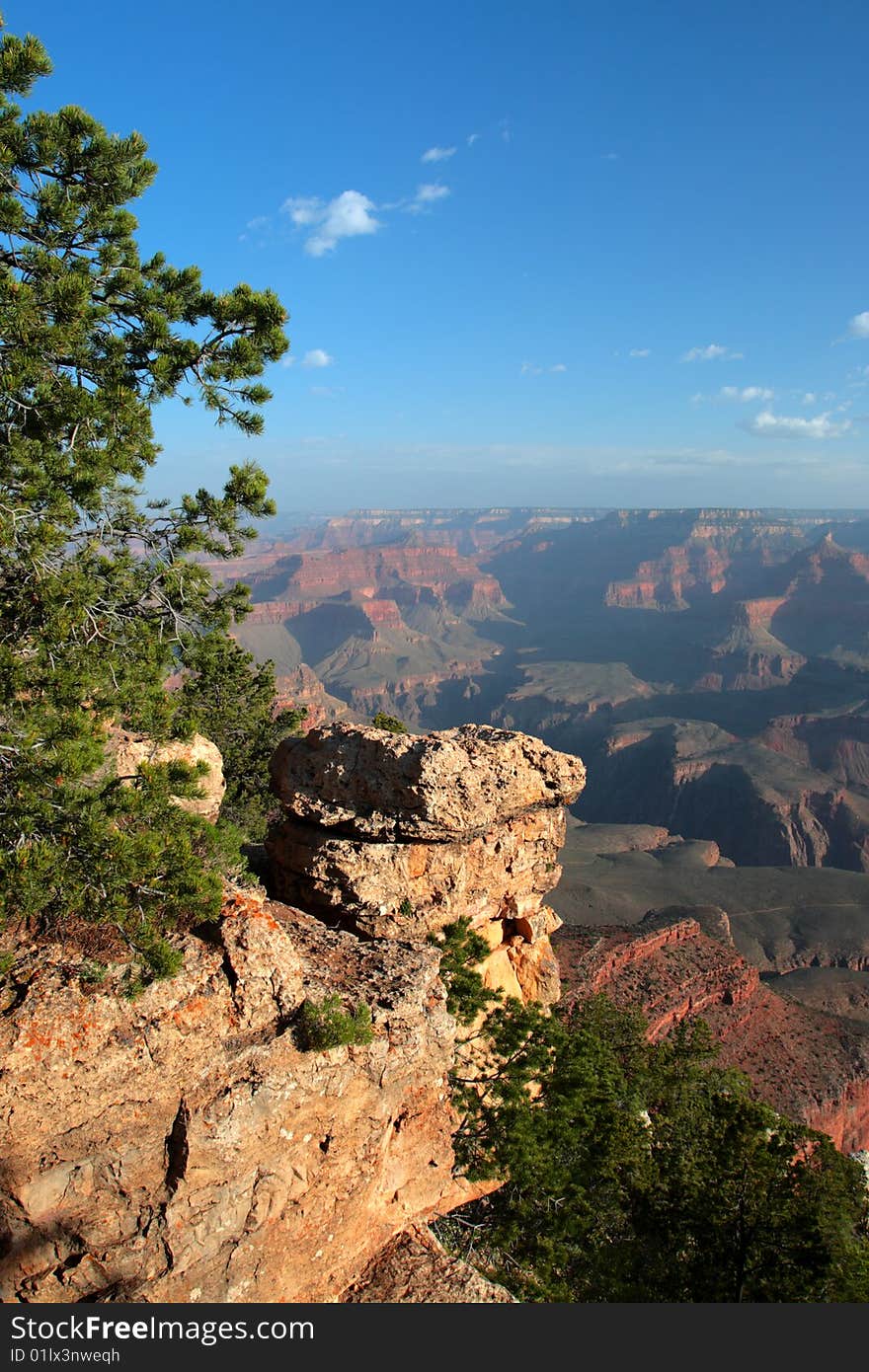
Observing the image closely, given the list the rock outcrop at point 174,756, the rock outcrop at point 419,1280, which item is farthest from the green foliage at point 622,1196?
the rock outcrop at point 174,756

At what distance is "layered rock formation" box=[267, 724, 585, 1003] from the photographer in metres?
13.8

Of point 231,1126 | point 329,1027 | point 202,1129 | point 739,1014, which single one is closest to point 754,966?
point 739,1014

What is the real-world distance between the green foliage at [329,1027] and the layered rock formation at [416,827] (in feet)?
14.5

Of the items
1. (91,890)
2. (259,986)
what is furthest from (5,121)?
(259,986)

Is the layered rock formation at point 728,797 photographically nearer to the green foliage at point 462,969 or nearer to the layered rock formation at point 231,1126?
the green foliage at point 462,969

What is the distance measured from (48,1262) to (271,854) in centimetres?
844

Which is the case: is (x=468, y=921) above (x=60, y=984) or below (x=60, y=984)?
below

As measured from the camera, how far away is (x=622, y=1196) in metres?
14.4

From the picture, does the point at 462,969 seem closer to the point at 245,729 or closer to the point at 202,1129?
the point at 202,1129

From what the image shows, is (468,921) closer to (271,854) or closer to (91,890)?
(271,854)

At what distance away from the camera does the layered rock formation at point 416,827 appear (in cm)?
1382

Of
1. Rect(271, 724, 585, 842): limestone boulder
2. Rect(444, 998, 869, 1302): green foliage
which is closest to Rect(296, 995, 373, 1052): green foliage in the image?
Rect(444, 998, 869, 1302): green foliage

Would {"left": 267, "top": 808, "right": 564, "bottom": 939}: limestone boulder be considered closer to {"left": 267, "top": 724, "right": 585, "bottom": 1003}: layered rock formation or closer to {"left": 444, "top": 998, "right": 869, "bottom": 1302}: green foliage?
{"left": 267, "top": 724, "right": 585, "bottom": 1003}: layered rock formation

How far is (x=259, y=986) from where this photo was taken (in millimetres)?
8711
